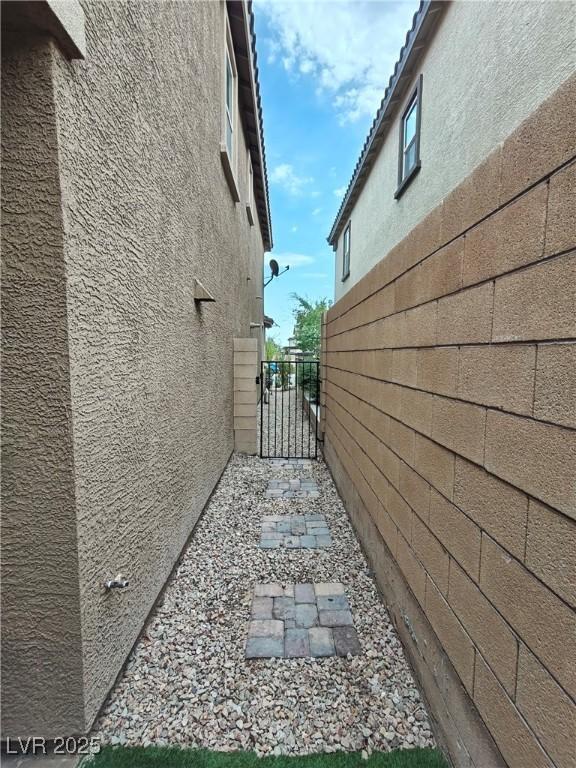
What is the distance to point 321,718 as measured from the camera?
1807mm

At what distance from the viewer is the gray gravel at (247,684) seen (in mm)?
1721

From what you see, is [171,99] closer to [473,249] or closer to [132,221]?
[132,221]

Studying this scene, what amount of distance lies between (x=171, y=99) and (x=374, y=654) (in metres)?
4.12

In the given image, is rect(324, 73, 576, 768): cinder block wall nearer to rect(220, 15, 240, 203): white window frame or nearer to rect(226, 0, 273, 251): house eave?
rect(220, 15, 240, 203): white window frame

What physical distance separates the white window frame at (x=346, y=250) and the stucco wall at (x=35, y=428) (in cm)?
969

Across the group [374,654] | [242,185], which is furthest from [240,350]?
[374,654]

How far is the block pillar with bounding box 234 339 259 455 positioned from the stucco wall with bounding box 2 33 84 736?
16.1 feet

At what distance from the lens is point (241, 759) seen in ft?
5.27

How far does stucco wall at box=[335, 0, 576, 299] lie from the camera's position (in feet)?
9.31

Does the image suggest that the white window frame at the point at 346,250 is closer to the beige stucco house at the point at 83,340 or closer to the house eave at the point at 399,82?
the house eave at the point at 399,82

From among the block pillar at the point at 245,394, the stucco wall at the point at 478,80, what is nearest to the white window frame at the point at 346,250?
the stucco wall at the point at 478,80

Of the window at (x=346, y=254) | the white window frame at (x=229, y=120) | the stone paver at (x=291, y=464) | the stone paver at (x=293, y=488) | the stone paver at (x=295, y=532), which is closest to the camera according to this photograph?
the stone paver at (x=295, y=532)

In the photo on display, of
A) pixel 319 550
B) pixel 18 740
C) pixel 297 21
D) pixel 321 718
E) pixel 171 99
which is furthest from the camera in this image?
pixel 297 21

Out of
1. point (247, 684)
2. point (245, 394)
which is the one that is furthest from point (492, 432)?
point (245, 394)
